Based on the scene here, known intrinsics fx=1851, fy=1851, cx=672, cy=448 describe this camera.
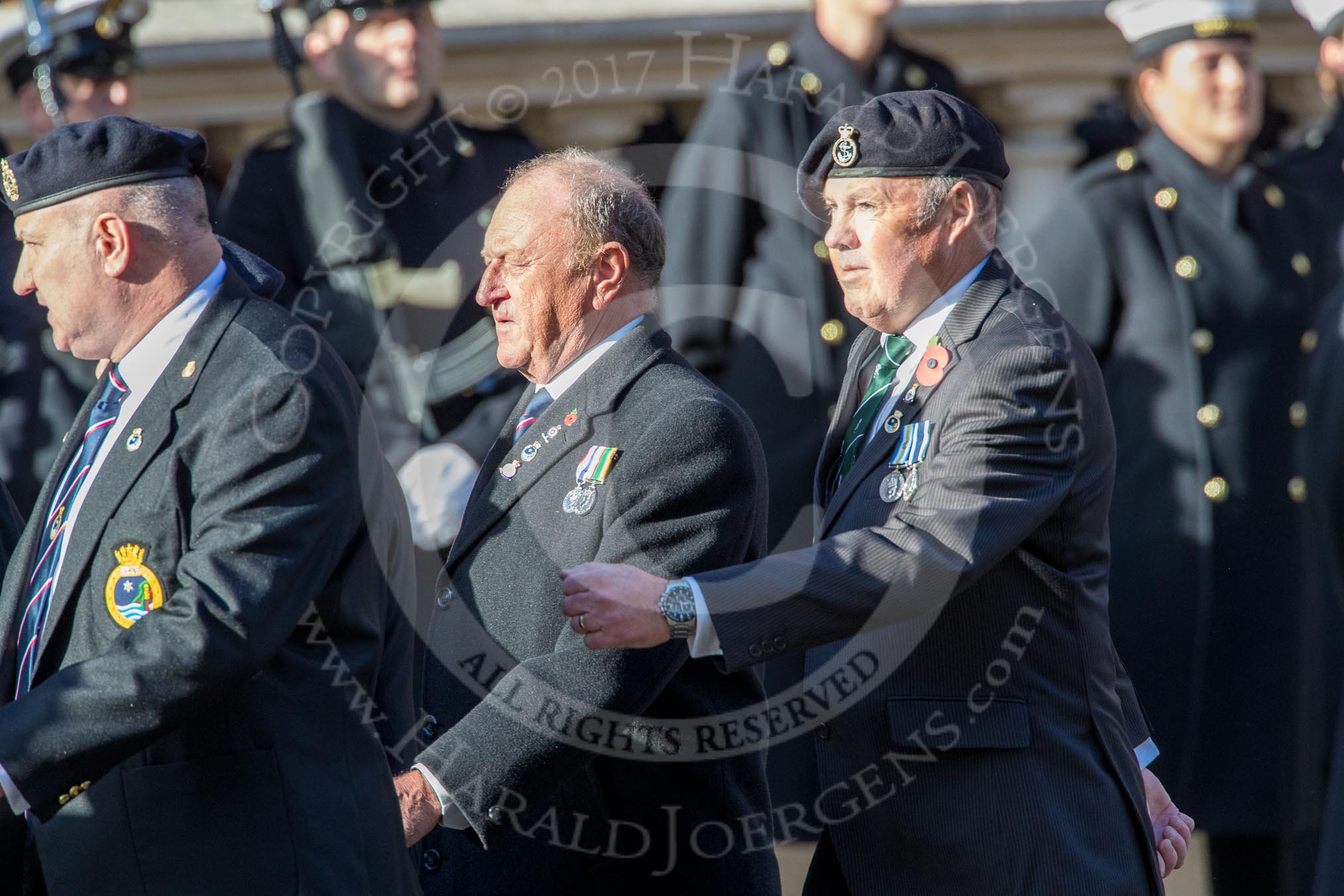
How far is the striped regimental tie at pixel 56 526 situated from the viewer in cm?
266

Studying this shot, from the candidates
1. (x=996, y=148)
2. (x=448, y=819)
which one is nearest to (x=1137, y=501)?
(x=996, y=148)

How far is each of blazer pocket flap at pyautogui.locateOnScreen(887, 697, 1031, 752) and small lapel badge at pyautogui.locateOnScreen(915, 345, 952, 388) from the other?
47cm

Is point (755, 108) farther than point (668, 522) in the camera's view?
Yes

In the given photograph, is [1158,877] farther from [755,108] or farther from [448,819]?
[755,108]

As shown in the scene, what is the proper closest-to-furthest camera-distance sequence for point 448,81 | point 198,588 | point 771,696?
point 198,588
point 771,696
point 448,81

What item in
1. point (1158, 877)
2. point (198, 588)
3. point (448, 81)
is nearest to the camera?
point (198, 588)

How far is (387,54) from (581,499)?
87.8 inches

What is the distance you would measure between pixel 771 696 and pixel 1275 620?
1509 millimetres

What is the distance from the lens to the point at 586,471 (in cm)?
296

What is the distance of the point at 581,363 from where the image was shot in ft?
A: 10.2

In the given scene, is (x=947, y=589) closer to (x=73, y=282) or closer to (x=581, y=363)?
(x=581, y=363)

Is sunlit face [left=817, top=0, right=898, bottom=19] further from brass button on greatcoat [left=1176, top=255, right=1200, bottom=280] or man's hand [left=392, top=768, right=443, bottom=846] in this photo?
man's hand [left=392, top=768, right=443, bottom=846]

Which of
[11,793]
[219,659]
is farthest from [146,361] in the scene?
[11,793]

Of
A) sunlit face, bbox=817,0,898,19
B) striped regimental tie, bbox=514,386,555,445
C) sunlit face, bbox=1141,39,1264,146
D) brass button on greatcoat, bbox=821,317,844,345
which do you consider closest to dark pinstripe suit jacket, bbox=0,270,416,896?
striped regimental tie, bbox=514,386,555,445
